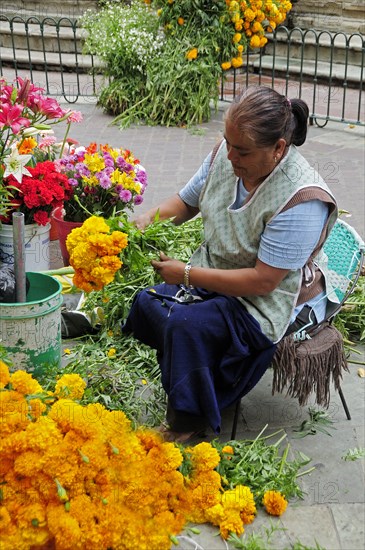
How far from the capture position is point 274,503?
2.69m

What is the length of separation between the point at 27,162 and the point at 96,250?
A: 1043 millimetres

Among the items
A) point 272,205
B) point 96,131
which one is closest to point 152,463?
point 272,205

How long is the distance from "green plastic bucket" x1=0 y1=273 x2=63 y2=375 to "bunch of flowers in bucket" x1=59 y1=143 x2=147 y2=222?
831 mm

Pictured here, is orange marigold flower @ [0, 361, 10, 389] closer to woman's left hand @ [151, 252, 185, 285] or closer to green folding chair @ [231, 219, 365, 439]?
woman's left hand @ [151, 252, 185, 285]

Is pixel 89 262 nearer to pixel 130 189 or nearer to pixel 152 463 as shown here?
pixel 152 463

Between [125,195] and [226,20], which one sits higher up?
[226,20]

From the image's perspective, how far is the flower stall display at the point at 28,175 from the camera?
3387 millimetres

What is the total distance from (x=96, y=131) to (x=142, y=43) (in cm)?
96

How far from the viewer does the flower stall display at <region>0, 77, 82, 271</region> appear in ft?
11.1

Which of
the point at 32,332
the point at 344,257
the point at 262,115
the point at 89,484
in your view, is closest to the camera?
the point at 89,484

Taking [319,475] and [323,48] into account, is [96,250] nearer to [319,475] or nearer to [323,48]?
[319,475]

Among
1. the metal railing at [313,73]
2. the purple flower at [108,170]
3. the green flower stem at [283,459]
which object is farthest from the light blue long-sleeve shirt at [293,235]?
the metal railing at [313,73]

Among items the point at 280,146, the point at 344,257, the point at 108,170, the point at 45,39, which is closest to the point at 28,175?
the point at 108,170

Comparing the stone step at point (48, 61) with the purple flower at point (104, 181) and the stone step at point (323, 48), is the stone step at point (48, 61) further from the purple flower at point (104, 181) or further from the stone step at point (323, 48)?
the purple flower at point (104, 181)
